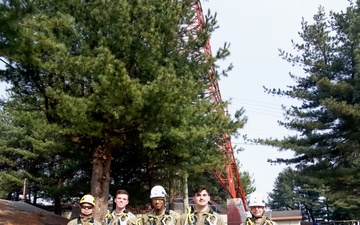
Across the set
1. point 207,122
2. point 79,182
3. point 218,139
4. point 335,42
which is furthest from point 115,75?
point 335,42

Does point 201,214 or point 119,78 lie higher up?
point 119,78

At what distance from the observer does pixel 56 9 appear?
9727mm

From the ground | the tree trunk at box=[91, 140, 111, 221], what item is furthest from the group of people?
the ground

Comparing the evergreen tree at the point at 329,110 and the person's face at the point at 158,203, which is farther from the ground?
the evergreen tree at the point at 329,110

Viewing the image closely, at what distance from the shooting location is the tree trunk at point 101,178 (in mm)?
11555

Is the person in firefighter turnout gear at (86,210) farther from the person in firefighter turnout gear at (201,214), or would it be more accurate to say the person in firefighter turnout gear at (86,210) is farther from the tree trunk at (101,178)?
the tree trunk at (101,178)

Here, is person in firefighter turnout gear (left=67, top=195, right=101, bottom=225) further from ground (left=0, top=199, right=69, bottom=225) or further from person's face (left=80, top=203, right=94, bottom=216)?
ground (left=0, top=199, right=69, bottom=225)

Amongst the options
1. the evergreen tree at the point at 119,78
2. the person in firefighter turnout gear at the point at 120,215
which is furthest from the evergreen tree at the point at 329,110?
the person in firefighter turnout gear at the point at 120,215

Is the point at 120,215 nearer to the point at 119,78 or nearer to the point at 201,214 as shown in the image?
the point at 201,214

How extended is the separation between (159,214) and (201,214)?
55 cm

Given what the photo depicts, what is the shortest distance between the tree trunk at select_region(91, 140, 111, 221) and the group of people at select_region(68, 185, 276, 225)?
6.25m

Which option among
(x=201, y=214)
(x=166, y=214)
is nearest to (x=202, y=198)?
(x=201, y=214)

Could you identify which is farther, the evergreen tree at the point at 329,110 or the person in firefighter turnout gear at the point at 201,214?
the evergreen tree at the point at 329,110

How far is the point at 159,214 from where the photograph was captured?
4840mm
